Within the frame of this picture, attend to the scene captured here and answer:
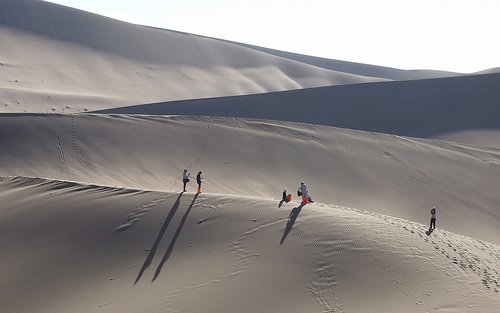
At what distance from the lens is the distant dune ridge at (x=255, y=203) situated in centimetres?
916

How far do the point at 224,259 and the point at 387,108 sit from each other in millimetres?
27181

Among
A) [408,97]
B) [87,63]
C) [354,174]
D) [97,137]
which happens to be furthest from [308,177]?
[87,63]

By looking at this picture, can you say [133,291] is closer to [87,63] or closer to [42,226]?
[42,226]

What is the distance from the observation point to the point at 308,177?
19.8 metres

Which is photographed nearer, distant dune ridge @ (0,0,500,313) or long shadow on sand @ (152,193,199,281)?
distant dune ridge @ (0,0,500,313)

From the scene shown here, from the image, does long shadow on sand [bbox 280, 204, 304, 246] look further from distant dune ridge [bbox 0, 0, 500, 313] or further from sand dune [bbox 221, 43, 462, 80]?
sand dune [bbox 221, 43, 462, 80]

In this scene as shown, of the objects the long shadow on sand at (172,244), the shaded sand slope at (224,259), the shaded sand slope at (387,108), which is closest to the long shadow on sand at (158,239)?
the shaded sand slope at (224,259)

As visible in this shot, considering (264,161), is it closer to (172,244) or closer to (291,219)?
(291,219)

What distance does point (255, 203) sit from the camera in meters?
12.1

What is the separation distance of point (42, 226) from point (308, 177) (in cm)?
1001

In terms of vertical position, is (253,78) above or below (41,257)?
above

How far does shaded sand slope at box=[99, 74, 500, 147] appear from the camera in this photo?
32.0 metres

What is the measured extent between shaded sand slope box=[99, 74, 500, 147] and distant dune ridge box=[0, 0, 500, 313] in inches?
5.8

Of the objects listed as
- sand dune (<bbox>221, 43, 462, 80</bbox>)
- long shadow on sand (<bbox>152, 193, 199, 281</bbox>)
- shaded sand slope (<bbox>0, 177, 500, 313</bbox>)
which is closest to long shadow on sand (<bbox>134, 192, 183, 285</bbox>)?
Result: shaded sand slope (<bbox>0, 177, 500, 313</bbox>)
